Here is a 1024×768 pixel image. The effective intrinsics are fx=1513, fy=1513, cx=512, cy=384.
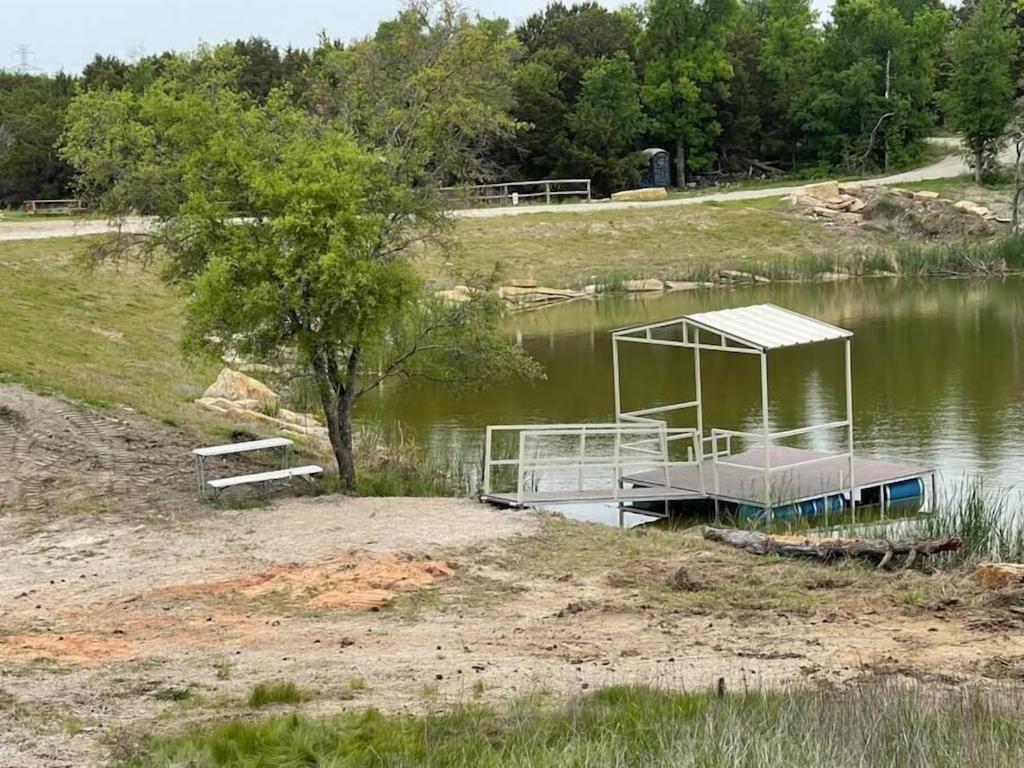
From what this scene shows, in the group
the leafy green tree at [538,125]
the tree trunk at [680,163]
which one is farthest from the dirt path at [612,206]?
the leafy green tree at [538,125]

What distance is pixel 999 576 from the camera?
1179 cm

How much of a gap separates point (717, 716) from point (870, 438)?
14440mm

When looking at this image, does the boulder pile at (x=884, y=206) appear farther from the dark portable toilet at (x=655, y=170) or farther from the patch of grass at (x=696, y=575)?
the patch of grass at (x=696, y=575)

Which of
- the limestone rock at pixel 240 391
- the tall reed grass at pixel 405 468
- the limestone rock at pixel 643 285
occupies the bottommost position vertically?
the limestone rock at pixel 643 285

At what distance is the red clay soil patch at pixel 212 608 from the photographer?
418 inches

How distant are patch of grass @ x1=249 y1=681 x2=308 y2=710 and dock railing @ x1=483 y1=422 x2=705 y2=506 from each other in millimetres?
8247

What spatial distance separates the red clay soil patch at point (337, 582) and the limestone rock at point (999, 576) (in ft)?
14.3

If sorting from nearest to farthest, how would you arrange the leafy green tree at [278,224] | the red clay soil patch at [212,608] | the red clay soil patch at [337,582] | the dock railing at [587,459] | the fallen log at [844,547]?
the red clay soil patch at [212,608]
the red clay soil patch at [337,582]
the fallen log at [844,547]
the leafy green tree at [278,224]
the dock railing at [587,459]

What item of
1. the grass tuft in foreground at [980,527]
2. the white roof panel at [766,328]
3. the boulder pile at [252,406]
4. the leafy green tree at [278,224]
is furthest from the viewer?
the boulder pile at [252,406]

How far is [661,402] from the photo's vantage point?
1022 inches

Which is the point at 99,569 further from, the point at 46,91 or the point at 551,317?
the point at 46,91

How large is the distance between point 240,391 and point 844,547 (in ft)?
40.0

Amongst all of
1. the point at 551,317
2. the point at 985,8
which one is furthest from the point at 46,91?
the point at 985,8

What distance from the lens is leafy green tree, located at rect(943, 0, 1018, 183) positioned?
55.8m
